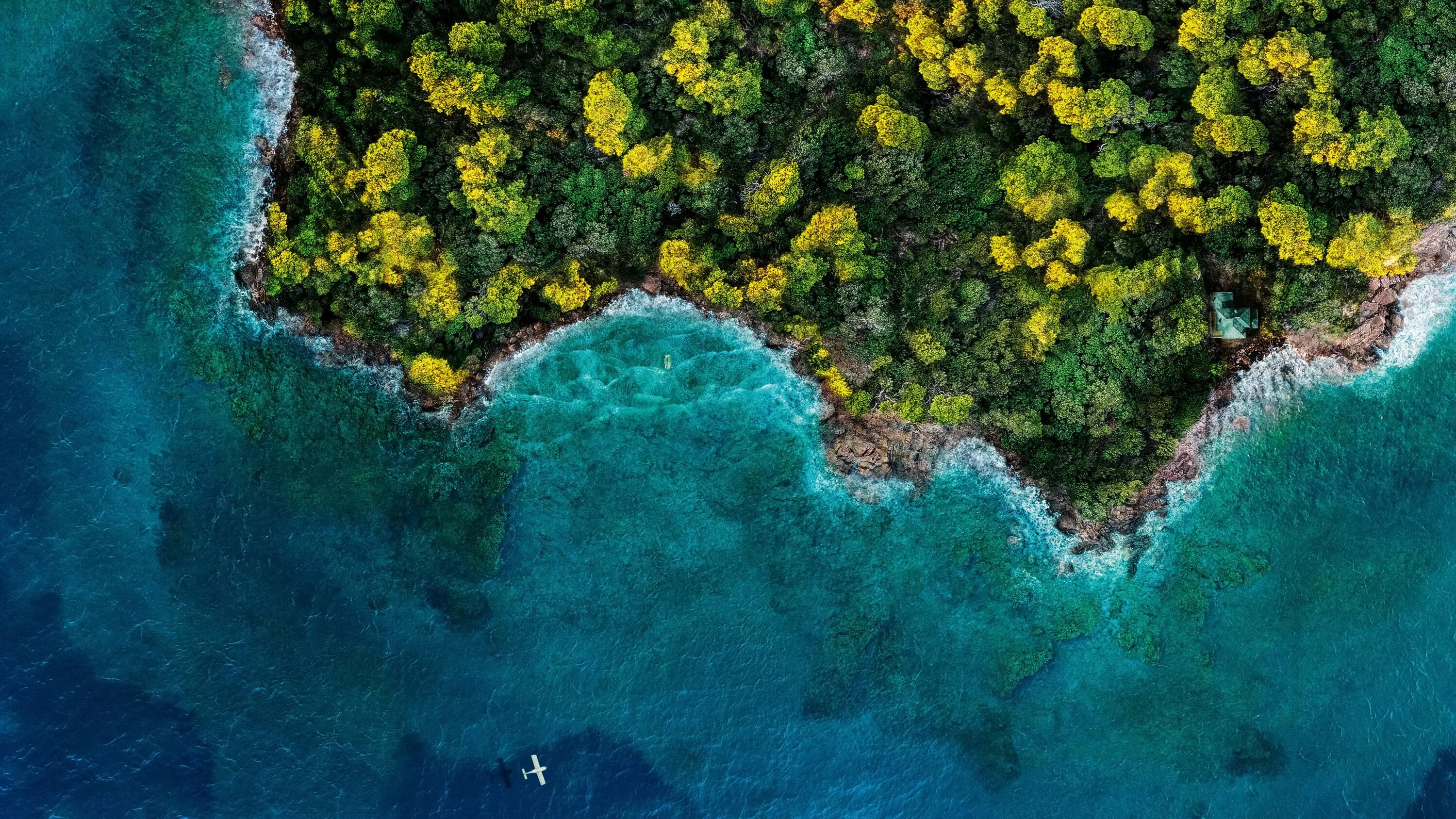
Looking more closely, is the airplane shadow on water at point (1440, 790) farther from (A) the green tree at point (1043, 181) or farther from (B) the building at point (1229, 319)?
(A) the green tree at point (1043, 181)

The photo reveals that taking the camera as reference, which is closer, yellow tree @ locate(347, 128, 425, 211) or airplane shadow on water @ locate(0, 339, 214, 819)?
yellow tree @ locate(347, 128, 425, 211)

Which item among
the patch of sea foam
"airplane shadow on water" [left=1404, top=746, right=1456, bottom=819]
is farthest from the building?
"airplane shadow on water" [left=1404, top=746, right=1456, bottom=819]

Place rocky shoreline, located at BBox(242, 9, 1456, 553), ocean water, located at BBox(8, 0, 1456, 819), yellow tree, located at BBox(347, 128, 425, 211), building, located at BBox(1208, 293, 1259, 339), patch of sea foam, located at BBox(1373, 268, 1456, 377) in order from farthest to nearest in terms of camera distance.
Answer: rocky shoreline, located at BBox(242, 9, 1456, 553) < patch of sea foam, located at BBox(1373, 268, 1456, 377) < ocean water, located at BBox(8, 0, 1456, 819) < building, located at BBox(1208, 293, 1259, 339) < yellow tree, located at BBox(347, 128, 425, 211)

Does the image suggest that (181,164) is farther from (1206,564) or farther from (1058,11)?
(1206,564)

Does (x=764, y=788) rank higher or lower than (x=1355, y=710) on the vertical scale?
higher

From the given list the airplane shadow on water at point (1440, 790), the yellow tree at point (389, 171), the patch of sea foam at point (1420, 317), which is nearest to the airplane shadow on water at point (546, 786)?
the yellow tree at point (389, 171)

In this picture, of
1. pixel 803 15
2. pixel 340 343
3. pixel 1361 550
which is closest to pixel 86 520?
pixel 340 343

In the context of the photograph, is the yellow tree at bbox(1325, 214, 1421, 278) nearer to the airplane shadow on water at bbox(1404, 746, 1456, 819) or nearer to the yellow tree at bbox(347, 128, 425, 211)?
the airplane shadow on water at bbox(1404, 746, 1456, 819)
